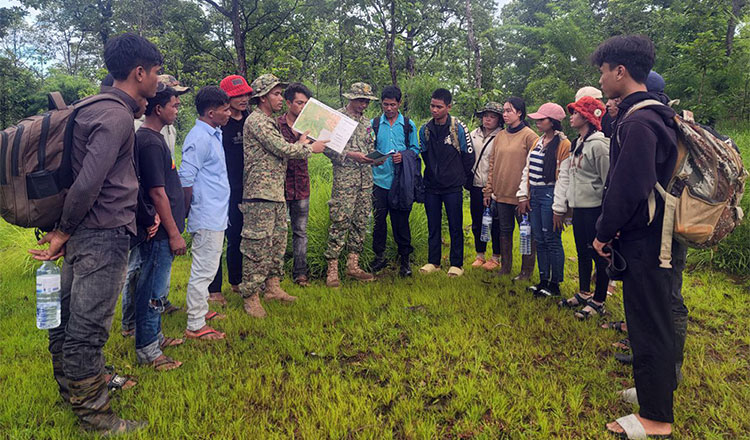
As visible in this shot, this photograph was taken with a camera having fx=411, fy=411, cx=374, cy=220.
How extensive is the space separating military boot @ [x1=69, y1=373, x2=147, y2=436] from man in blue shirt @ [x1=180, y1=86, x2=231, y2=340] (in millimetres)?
1276

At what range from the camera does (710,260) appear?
5.70m

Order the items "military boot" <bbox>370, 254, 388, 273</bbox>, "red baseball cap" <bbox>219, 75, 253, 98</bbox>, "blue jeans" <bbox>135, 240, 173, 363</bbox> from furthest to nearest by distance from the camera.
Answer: "military boot" <bbox>370, 254, 388, 273</bbox>
"red baseball cap" <bbox>219, 75, 253, 98</bbox>
"blue jeans" <bbox>135, 240, 173, 363</bbox>

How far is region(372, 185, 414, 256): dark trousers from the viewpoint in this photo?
5.61 m

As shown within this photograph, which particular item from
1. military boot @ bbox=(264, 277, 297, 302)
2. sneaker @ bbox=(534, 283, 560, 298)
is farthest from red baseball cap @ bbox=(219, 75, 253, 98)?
sneaker @ bbox=(534, 283, 560, 298)

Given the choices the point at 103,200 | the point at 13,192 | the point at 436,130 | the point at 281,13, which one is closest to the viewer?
the point at 13,192

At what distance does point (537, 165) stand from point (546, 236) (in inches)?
32.4

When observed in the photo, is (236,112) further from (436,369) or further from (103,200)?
(436,369)

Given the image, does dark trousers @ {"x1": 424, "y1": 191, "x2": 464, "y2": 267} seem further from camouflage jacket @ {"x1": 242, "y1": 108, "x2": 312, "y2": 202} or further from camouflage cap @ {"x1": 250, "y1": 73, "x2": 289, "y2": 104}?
camouflage cap @ {"x1": 250, "y1": 73, "x2": 289, "y2": 104}

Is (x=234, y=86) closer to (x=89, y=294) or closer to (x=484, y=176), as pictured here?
(x=89, y=294)

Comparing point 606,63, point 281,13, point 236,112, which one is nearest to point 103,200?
point 236,112

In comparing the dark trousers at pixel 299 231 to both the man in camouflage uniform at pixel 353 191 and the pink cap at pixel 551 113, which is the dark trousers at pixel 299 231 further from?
the pink cap at pixel 551 113

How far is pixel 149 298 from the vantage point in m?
3.20

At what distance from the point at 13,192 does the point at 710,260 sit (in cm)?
746

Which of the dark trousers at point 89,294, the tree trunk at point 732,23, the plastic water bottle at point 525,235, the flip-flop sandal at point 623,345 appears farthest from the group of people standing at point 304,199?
the tree trunk at point 732,23
